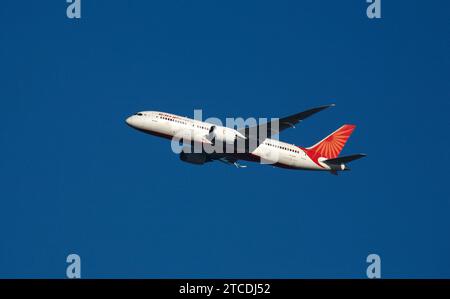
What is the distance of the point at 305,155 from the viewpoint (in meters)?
62.6

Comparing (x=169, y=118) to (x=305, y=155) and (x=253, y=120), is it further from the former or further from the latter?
(x=305, y=155)

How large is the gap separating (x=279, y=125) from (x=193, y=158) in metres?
9.30

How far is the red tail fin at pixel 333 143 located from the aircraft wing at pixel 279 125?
280 inches

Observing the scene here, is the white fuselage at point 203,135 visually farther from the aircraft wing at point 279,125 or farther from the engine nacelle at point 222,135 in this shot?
the aircraft wing at point 279,125

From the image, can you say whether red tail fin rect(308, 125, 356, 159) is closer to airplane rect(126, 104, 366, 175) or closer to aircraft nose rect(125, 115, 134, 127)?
airplane rect(126, 104, 366, 175)

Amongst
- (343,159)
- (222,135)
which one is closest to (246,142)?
(222,135)

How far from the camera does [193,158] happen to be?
6256cm

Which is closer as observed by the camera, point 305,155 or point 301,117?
point 301,117

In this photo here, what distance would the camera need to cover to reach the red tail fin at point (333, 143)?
64188 millimetres

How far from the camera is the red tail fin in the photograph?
2527 inches

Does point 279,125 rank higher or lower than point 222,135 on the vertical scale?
higher

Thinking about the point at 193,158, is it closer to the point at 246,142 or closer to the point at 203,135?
the point at 203,135
